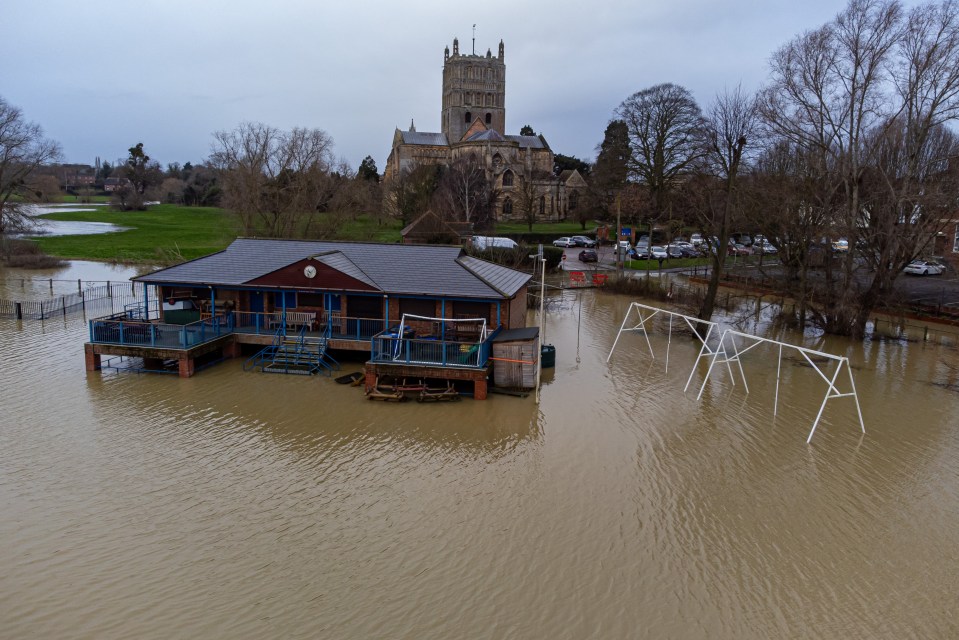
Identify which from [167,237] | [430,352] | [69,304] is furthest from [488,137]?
[430,352]

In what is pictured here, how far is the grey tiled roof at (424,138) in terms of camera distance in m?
97.9

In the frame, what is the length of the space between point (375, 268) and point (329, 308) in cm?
220

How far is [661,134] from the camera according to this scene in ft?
207

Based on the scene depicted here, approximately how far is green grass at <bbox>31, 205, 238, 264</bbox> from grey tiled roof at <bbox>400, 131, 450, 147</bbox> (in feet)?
101

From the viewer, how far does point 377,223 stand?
66438 millimetres

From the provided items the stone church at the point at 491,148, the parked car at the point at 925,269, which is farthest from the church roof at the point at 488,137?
the parked car at the point at 925,269

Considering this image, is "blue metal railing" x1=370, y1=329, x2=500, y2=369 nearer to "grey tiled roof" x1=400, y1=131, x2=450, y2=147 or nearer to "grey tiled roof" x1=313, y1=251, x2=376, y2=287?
"grey tiled roof" x1=313, y1=251, x2=376, y2=287

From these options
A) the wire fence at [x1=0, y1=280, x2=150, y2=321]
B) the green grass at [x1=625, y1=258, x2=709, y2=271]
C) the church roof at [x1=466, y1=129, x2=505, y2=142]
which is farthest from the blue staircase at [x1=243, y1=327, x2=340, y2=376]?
the church roof at [x1=466, y1=129, x2=505, y2=142]

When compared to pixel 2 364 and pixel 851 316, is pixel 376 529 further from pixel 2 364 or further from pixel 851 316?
pixel 851 316

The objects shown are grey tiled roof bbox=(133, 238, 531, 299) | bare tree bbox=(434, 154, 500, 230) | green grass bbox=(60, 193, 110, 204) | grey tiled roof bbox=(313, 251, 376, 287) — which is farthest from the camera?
green grass bbox=(60, 193, 110, 204)

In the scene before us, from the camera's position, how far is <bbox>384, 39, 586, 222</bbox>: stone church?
278 feet

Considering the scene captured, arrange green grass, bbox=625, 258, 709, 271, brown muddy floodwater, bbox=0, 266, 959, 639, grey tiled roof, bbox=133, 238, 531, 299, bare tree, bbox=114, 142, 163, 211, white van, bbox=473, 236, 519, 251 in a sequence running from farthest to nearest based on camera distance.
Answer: bare tree, bbox=114, 142, 163, 211 → green grass, bbox=625, 258, 709, 271 → white van, bbox=473, 236, 519, 251 → grey tiled roof, bbox=133, 238, 531, 299 → brown muddy floodwater, bbox=0, 266, 959, 639

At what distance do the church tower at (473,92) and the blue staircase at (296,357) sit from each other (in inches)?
3608

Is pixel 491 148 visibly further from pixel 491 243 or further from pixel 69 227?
pixel 69 227
